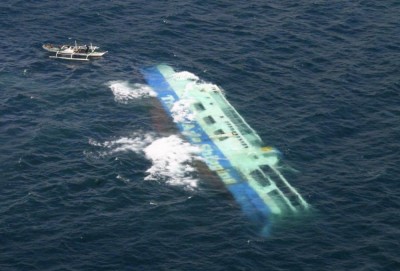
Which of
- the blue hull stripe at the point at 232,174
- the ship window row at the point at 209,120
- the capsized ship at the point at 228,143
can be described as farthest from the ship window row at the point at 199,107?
the blue hull stripe at the point at 232,174

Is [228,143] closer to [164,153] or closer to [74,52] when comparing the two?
[164,153]

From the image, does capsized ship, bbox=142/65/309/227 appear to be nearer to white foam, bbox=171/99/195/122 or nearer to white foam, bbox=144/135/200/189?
white foam, bbox=171/99/195/122

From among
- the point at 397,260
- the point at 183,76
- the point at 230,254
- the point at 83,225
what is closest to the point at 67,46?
the point at 183,76

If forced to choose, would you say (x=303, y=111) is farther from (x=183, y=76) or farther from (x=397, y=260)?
(x=397, y=260)

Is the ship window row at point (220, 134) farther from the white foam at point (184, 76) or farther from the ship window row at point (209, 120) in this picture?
the white foam at point (184, 76)

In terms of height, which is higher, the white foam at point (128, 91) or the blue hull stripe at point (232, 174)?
the white foam at point (128, 91)

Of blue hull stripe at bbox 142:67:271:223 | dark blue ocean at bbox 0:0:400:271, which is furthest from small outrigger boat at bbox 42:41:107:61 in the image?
blue hull stripe at bbox 142:67:271:223
